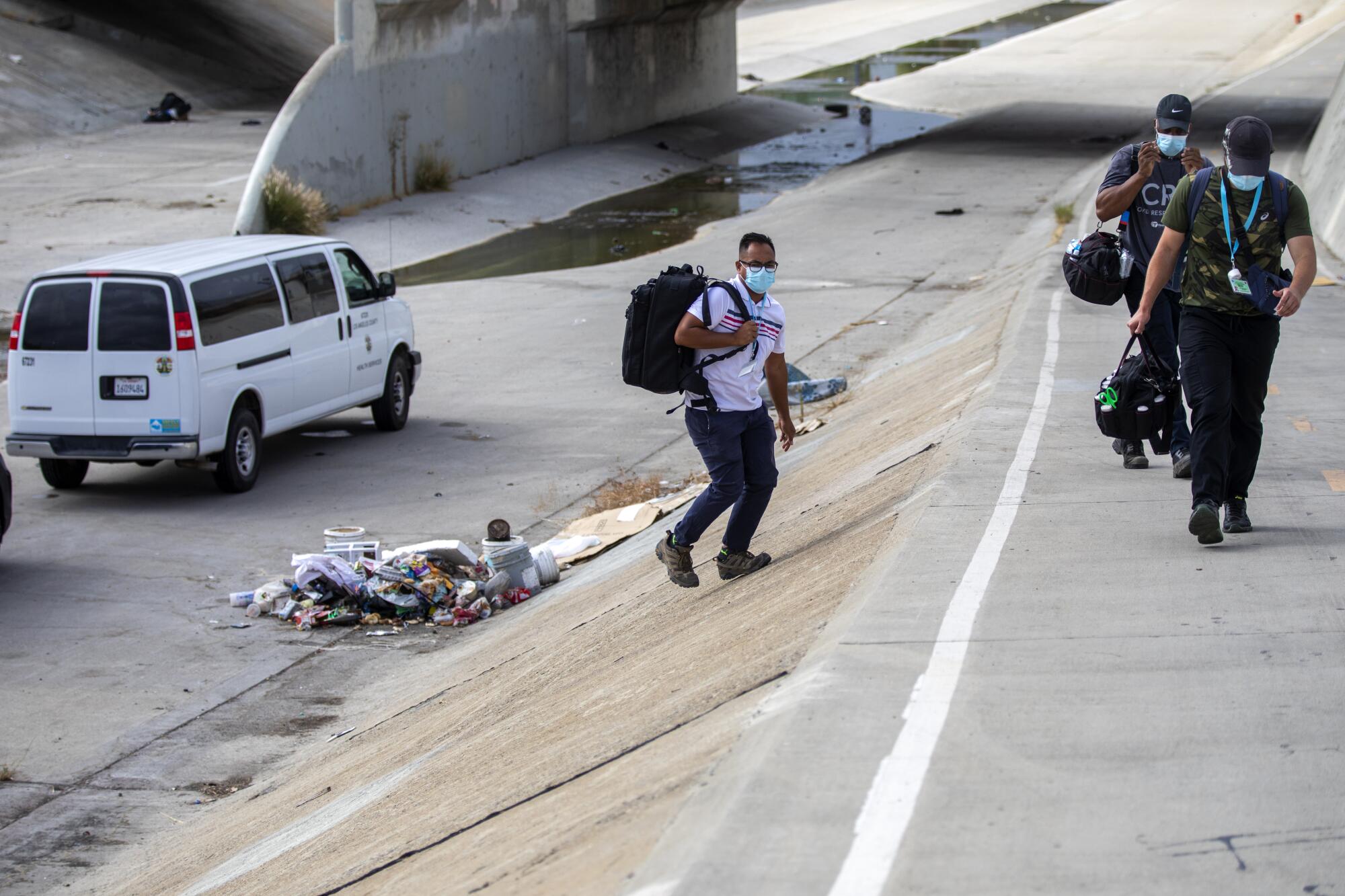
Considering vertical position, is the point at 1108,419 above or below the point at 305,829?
above

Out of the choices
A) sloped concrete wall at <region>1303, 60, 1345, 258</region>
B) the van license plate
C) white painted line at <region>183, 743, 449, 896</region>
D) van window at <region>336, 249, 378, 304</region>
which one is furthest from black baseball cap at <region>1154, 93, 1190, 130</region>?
sloped concrete wall at <region>1303, 60, 1345, 258</region>

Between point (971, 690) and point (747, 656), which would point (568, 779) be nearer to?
point (747, 656)

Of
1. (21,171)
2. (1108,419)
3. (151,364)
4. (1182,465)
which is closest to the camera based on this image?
(1108,419)

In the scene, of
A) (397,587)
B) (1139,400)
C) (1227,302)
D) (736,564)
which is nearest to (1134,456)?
(1139,400)

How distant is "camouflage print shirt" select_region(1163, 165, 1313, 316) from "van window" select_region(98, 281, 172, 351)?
9.07 m

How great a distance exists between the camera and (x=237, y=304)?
1409 cm

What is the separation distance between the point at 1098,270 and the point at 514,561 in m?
4.77

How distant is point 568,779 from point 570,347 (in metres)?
14.9

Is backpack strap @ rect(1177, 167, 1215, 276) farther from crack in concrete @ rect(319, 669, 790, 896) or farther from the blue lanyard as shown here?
crack in concrete @ rect(319, 669, 790, 896)

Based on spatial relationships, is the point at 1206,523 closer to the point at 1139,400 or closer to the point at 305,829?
the point at 1139,400

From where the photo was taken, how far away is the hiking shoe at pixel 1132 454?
902 cm

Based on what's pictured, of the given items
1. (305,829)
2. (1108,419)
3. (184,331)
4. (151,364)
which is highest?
(1108,419)

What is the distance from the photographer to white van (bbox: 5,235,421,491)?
1341 centimetres

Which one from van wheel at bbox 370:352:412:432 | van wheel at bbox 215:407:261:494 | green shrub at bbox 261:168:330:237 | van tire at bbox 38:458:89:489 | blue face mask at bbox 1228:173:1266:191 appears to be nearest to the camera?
blue face mask at bbox 1228:173:1266:191
